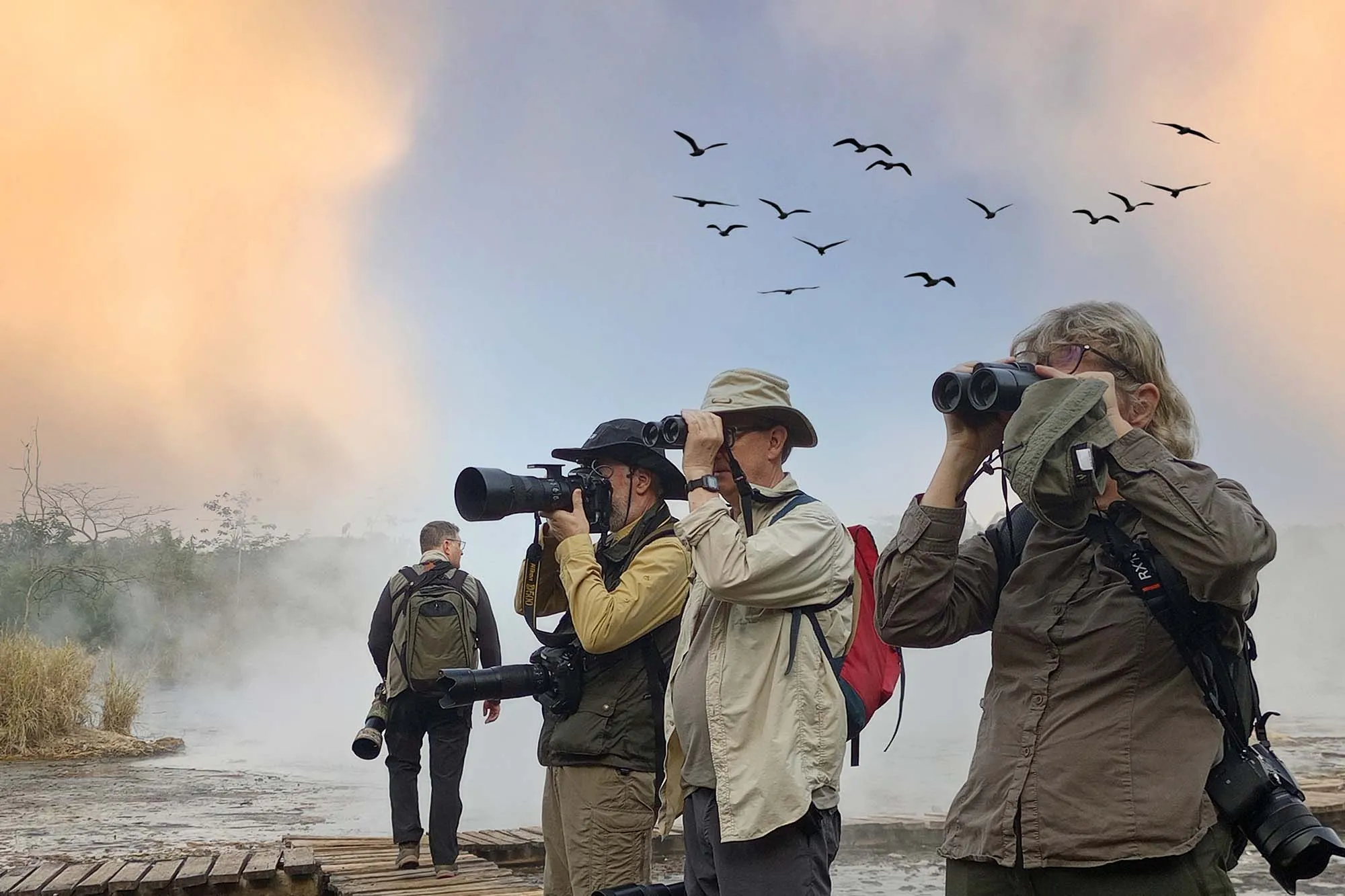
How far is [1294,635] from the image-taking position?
24.3m

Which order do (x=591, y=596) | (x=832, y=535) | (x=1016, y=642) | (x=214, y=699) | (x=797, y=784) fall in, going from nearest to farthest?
(x=1016, y=642) < (x=797, y=784) < (x=832, y=535) < (x=591, y=596) < (x=214, y=699)

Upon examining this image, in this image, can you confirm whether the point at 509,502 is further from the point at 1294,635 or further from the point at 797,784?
the point at 1294,635

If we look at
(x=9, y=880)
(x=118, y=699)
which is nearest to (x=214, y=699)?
(x=118, y=699)

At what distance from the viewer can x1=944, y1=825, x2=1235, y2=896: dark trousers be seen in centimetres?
167

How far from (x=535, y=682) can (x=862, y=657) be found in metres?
1.10

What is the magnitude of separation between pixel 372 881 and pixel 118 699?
9.06 meters

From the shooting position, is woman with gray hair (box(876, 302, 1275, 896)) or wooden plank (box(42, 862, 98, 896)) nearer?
woman with gray hair (box(876, 302, 1275, 896))

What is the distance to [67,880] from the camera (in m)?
5.09

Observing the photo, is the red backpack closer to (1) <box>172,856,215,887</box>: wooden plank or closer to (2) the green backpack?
(2) the green backpack

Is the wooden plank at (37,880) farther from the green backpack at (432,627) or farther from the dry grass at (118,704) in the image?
the dry grass at (118,704)

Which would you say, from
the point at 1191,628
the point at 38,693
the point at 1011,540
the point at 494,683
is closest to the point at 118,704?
the point at 38,693

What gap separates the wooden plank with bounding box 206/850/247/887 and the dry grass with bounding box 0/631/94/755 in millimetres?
7960

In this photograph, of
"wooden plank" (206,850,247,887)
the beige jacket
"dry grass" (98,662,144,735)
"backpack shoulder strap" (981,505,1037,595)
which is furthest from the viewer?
"dry grass" (98,662,144,735)

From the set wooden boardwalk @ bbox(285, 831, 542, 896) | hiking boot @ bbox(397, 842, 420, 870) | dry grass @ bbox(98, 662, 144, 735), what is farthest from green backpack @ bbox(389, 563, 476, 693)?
dry grass @ bbox(98, 662, 144, 735)
